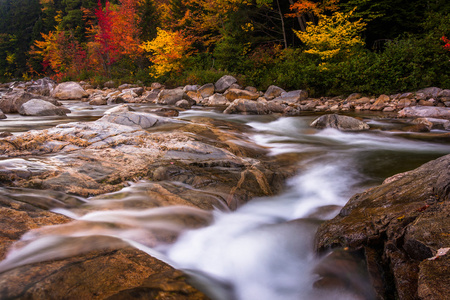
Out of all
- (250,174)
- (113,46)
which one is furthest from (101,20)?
(250,174)

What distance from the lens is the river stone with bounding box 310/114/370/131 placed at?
808cm

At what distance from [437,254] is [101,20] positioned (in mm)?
30151

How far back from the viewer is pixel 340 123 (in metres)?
8.09

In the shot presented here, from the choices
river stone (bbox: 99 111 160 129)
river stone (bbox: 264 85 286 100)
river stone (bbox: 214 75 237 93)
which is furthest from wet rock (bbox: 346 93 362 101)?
river stone (bbox: 99 111 160 129)

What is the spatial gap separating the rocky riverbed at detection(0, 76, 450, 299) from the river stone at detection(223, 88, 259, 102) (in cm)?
879

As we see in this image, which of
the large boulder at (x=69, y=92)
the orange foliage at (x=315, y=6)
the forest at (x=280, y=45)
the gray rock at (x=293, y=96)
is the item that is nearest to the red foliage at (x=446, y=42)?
the forest at (x=280, y=45)

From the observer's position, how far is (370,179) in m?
4.52

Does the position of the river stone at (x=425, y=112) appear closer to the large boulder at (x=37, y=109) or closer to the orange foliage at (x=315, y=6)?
the orange foliage at (x=315, y=6)

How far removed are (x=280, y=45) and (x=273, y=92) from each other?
6.78 m

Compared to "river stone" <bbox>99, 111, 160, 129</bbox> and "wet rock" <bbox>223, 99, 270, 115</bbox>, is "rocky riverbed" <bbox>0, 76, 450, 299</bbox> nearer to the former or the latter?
"river stone" <bbox>99, 111, 160, 129</bbox>

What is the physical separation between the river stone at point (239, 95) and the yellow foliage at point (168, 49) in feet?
24.5

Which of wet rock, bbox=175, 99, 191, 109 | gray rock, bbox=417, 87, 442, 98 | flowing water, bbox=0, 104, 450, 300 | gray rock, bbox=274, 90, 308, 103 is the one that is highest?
gray rock, bbox=417, 87, 442, 98

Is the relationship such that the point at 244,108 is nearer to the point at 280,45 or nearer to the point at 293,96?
the point at 293,96

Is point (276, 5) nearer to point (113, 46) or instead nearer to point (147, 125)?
point (113, 46)
